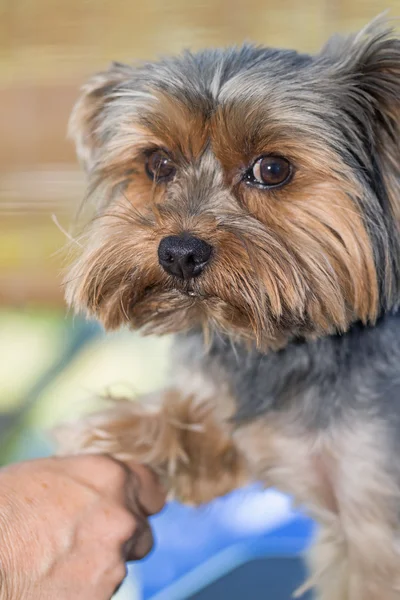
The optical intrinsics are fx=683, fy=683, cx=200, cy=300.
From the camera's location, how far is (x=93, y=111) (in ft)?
4.20

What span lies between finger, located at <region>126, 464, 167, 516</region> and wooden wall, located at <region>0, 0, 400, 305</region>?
3.34 ft

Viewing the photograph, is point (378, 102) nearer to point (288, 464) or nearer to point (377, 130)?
point (377, 130)

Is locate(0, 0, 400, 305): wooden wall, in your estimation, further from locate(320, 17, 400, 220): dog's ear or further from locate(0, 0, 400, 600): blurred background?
locate(320, 17, 400, 220): dog's ear

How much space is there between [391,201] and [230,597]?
0.73m

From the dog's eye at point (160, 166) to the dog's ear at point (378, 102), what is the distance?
0.93 feet

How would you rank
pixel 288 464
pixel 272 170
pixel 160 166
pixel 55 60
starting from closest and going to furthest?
pixel 272 170
pixel 160 166
pixel 288 464
pixel 55 60

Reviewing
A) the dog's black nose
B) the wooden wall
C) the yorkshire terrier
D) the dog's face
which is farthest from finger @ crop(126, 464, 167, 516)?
the wooden wall

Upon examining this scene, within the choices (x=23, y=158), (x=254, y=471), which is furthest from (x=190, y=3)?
(x=254, y=471)

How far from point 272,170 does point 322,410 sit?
16.5 inches

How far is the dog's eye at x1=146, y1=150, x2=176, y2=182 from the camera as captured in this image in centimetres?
109

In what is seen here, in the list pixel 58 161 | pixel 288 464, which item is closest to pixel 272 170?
pixel 288 464

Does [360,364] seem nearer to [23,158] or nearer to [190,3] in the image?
[190,3]

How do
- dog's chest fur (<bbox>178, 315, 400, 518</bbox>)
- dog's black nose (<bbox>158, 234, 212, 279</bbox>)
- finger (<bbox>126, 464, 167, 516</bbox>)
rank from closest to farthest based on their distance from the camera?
1. dog's black nose (<bbox>158, 234, 212, 279</bbox>)
2. dog's chest fur (<bbox>178, 315, 400, 518</bbox>)
3. finger (<bbox>126, 464, 167, 516</bbox>)

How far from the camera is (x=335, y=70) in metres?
1.03
